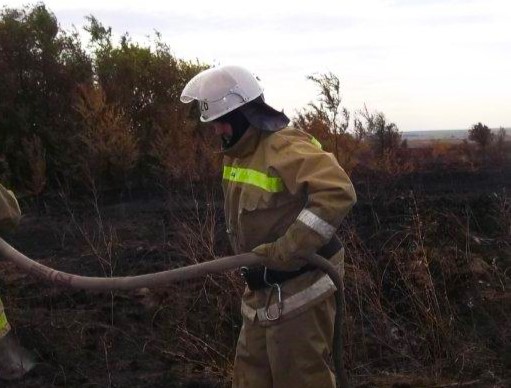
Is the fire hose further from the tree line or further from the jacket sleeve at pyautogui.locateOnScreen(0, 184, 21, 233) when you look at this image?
the tree line

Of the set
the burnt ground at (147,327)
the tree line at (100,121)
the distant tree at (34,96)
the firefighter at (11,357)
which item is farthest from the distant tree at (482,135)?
the firefighter at (11,357)

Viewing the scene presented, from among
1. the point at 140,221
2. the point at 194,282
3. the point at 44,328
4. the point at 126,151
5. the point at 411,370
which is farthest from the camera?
the point at 126,151

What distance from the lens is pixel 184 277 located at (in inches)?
130

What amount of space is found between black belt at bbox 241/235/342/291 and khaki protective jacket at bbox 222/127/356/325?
0.03m

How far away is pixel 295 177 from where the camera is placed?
3070mm

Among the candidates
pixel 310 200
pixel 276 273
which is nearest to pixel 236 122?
pixel 310 200

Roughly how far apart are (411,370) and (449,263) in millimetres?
1608

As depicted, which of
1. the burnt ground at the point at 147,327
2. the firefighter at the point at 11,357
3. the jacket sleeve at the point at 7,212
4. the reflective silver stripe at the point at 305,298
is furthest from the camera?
the burnt ground at the point at 147,327

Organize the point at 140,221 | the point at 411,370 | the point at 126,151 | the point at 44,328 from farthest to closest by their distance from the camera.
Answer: the point at 126,151
the point at 140,221
the point at 44,328
the point at 411,370

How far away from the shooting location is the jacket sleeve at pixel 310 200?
298cm

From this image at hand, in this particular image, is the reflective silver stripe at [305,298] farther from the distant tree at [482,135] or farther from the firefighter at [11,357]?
the distant tree at [482,135]

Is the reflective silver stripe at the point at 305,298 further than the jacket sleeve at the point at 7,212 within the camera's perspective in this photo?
No

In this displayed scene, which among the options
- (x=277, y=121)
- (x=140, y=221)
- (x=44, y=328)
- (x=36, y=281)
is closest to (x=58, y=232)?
(x=140, y=221)

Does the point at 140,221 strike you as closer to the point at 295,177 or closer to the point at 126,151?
the point at 126,151
